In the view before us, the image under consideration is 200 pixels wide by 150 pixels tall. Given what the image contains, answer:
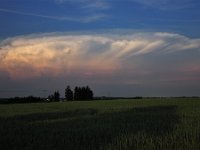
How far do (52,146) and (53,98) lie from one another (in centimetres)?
11508

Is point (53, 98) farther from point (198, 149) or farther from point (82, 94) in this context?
point (198, 149)

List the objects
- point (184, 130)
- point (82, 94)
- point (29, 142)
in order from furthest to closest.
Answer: point (82, 94)
point (184, 130)
point (29, 142)

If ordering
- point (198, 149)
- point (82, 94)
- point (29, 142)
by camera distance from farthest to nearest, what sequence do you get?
point (82, 94)
point (29, 142)
point (198, 149)

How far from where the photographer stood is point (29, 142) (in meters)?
12.6

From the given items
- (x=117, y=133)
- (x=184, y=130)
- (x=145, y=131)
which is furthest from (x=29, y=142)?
(x=184, y=130)

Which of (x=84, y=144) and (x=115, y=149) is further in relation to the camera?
(x=84, y=144)

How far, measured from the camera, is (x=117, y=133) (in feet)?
45.5

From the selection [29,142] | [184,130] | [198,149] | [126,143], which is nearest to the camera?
[198,149]

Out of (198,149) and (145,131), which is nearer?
(198,149)

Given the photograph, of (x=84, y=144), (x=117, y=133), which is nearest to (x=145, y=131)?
(x=117, y=133)

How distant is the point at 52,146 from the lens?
38.3 feet

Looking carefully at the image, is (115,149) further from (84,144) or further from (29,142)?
(29,142)

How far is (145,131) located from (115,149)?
3.76 metres

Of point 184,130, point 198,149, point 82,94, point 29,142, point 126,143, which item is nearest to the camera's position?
point 198,149
